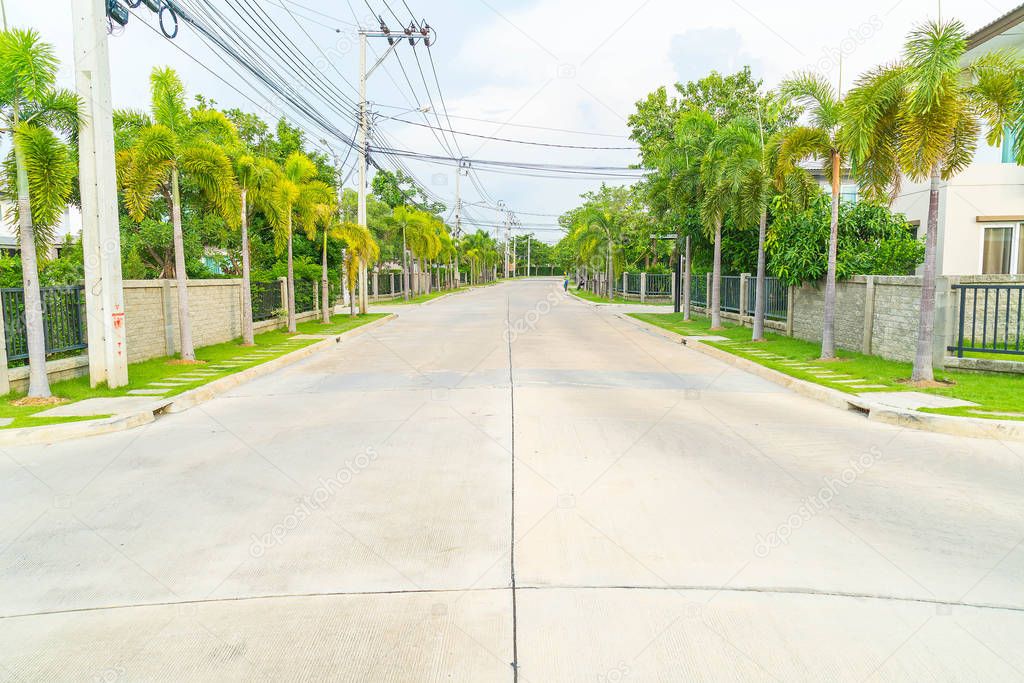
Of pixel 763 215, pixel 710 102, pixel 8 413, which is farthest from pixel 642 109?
pixel 8 413

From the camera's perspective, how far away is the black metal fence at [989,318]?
12.1 meters

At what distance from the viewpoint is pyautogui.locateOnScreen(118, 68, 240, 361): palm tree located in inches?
560

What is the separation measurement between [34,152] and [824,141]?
1432 centimetres

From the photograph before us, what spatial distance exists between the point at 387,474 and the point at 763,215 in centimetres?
1527

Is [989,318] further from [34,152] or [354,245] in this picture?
[354,245]

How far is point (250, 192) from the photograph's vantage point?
18.0 m

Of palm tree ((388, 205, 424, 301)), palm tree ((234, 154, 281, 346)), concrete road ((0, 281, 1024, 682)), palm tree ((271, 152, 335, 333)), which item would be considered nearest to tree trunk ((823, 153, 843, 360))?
concrete road ((0, 281, 1024, 682))

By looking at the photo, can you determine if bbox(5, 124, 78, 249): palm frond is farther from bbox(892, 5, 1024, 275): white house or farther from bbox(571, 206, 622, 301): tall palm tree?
bbox(571, 206, 622, 301): tall palm tree

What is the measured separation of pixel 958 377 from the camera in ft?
40.1

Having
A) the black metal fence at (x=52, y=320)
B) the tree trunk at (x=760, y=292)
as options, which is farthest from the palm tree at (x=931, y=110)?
the black metal fence at (x=52, y=320)

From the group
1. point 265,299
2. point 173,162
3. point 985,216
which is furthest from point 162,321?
point 985,216

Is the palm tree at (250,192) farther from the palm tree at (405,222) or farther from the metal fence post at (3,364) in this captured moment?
the palm tree at (405,222)

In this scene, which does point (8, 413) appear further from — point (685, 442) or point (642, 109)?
point (642, 109)
